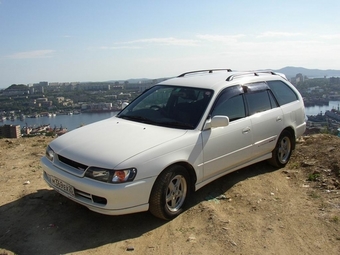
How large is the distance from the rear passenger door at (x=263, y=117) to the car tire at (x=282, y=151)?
18 cm

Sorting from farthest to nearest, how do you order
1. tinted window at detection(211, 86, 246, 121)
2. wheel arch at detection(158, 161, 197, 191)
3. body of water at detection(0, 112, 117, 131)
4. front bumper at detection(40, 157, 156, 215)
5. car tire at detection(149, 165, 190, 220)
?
1. body of water at detection(0, 112, 117, 131)
2. tinted window at detection(211, 86, 246, 121)
3. wheel arch at detection(158, 161, 197, 191)
4. car tire at detection(149, 165, 190, 220)
5. front bumper at detection(40, 157, 156, 215)

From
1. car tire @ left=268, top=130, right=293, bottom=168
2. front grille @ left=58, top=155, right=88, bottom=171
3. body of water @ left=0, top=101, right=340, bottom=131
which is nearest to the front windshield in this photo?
front grille @ left=58, top=155, right=88, bottom=171

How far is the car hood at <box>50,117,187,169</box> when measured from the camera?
11.0 feet

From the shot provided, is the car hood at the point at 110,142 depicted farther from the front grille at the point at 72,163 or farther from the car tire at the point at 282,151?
the car tire at the point at 282,151

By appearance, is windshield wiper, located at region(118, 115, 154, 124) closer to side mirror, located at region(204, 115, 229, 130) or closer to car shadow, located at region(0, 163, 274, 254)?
side mirror, located at region(204, 115, 229, 130)

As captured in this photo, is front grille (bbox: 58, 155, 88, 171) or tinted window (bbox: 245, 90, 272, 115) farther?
tinted window (bbox: 245, 90, 272, 115)

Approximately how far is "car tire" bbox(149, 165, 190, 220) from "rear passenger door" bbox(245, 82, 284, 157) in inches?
62.7

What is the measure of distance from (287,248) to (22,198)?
3572 mm

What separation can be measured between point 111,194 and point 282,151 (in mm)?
3599

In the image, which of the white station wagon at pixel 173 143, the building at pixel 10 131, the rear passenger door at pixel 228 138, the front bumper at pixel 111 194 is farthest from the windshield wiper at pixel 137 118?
the building at pixel 10 131

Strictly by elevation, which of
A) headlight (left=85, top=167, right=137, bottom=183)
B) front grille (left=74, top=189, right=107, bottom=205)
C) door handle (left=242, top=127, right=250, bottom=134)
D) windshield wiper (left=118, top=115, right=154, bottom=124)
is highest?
windshield wiper (left=118, top=115, right=154, bottom=124)

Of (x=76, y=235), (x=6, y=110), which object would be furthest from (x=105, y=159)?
(x=6, y=110)

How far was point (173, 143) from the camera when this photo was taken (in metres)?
3.62

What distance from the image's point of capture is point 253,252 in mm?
3086
